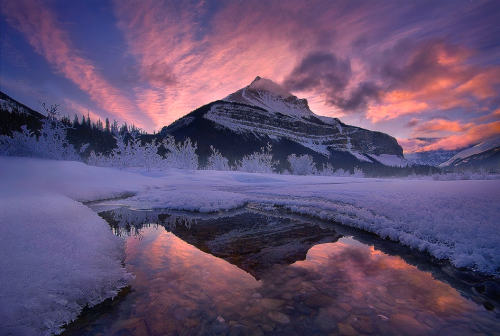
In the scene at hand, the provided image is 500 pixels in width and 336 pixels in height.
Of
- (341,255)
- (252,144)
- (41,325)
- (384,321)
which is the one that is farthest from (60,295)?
(252,144)

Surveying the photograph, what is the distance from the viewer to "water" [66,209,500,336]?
2719 millimetres

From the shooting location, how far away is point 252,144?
16925 cm

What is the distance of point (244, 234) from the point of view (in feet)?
21.7

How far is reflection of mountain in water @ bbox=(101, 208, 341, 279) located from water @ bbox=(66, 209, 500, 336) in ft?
0.17

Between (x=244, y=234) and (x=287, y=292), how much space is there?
3.22 m

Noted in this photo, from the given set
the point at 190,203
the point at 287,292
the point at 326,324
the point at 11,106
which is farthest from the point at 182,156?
the point at 11,106

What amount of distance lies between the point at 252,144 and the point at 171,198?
159 m

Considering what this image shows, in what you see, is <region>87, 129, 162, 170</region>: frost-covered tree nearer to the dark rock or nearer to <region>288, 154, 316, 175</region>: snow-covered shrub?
<region>288, 154, 316, 175</region>: snow-covered shrub

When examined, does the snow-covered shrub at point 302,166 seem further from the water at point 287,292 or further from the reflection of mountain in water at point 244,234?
the water at point 287,292

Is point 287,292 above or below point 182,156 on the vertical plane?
below

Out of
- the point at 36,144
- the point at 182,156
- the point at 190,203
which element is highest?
the point at 182,156

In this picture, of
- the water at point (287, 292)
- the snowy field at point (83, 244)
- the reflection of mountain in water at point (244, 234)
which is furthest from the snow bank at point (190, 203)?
the water at point (287, 292)

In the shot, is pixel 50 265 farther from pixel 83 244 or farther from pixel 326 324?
pixel 326 324

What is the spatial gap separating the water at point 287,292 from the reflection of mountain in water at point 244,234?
0.17ft
